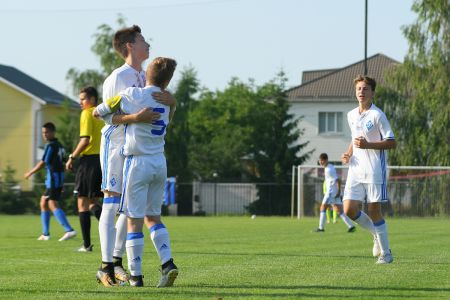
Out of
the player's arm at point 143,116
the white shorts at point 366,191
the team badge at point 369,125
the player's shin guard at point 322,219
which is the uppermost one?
the team badge at point 369,125

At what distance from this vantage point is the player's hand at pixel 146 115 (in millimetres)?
8328

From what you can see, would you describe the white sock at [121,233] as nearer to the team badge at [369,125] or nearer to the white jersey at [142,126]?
the white jersey at [142,126]

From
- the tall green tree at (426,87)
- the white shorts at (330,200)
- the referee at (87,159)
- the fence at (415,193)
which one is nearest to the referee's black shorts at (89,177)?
the referee at (87,159)

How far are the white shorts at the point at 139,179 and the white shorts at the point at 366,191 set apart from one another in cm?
379

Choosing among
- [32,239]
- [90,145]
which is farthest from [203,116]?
[90,145]

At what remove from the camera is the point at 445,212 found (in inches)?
1417

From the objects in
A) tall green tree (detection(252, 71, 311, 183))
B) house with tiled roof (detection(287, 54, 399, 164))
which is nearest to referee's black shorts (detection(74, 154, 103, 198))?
tall green tree (detection(252, 71, 311, 183))

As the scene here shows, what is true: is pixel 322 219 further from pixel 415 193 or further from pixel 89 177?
pixel 415 193

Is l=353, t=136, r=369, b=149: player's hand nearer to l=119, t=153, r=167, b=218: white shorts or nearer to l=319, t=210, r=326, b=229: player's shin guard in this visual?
l=119, t=153, r=167, b=218: white shorts

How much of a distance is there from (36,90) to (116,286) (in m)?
59.2

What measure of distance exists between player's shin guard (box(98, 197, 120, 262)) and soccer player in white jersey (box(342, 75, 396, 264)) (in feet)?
11.4

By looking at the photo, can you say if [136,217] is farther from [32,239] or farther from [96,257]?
[32,239]

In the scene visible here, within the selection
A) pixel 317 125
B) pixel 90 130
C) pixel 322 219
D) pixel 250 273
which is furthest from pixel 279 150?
pixel 250 273

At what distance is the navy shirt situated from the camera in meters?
17.4
